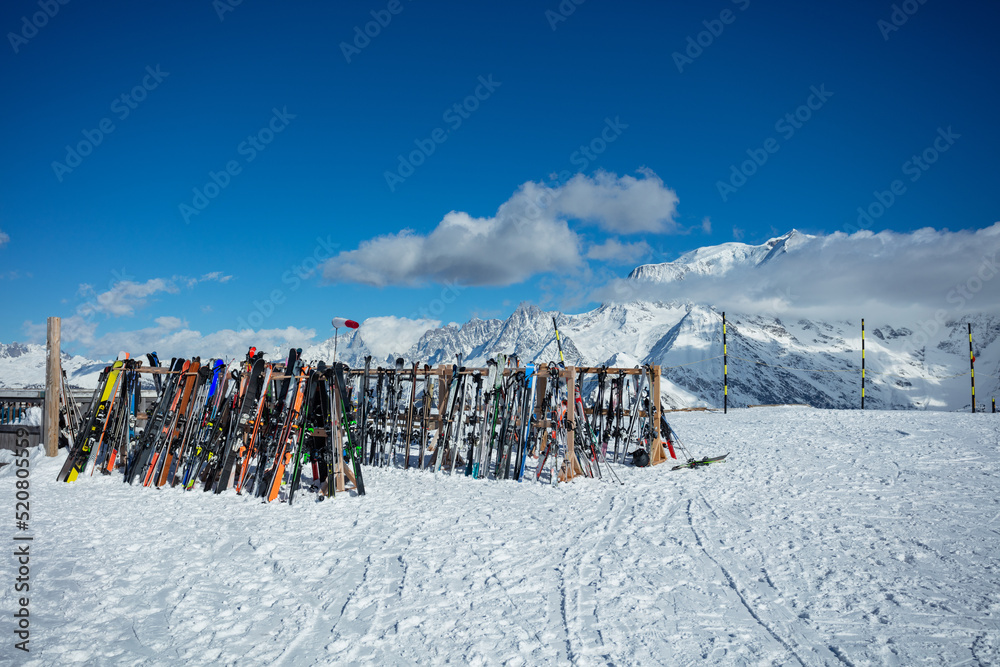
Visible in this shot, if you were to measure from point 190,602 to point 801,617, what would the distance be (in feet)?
17.3

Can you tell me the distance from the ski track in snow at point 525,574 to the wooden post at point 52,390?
1.30 metres

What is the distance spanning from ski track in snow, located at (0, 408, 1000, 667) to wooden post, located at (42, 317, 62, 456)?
1.30m

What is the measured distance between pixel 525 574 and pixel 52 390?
1130cm

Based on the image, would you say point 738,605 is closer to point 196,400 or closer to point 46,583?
point 46,583

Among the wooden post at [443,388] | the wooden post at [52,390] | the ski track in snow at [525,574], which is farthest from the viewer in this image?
the wooden post at [443,388]

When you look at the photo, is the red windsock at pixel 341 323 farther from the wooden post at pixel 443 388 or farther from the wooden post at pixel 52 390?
the wooden post at pixel 52 390

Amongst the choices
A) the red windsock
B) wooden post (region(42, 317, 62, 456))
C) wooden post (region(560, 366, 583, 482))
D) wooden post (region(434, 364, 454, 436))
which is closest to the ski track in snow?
wooden post (region(560, 366, 583, 482))

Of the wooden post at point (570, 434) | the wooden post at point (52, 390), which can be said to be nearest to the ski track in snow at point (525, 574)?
the wooden post at point (570, 434)

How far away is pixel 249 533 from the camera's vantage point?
269 inches

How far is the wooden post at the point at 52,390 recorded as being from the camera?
11.2 metres

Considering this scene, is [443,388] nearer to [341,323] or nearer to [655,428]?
[341,323]

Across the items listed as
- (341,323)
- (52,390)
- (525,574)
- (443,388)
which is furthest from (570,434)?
(52,390)

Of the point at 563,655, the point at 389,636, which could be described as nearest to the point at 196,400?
the point at 389,636

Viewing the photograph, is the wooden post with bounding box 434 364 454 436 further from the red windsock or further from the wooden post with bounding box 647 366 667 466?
the wooden post with bounding box 647 366 667 466
